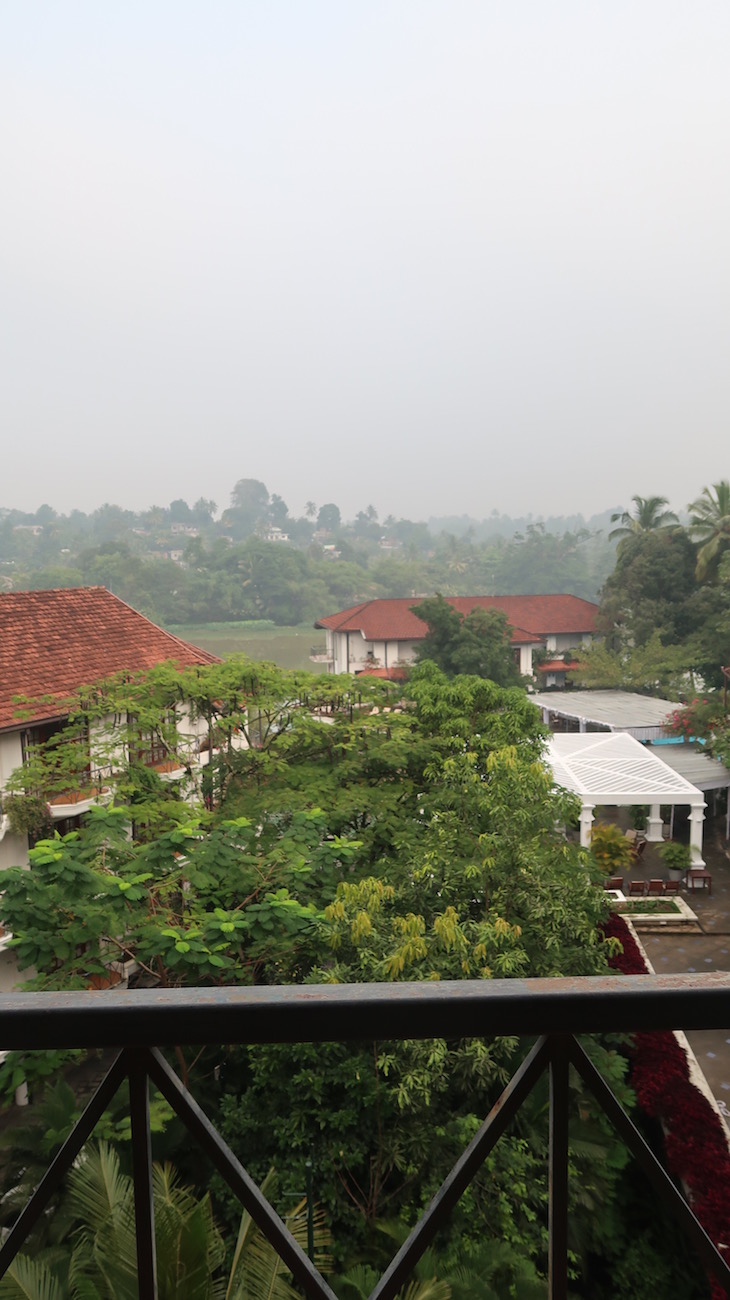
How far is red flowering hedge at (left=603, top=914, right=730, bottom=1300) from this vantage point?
5785mm

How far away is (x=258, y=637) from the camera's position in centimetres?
5094

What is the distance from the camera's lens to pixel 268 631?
5334 cm

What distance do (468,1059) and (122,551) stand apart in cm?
5291

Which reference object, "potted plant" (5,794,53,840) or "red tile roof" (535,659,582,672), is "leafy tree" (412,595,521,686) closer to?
"red tile roof" (535,659,582,672)

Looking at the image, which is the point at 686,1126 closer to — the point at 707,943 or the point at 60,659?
the point at 707,943

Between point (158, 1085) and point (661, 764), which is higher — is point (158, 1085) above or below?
above

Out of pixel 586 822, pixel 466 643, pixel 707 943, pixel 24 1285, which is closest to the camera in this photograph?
pixel 24 1285

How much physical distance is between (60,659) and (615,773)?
1006 cm

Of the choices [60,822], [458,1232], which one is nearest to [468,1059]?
[458,1232]

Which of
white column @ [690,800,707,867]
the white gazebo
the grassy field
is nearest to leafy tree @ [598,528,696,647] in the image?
the white gazebo

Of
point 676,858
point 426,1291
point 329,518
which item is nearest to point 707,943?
point 676,858

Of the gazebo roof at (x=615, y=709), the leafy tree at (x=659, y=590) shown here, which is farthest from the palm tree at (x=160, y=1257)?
the leafy tree at (x=659, y=590)

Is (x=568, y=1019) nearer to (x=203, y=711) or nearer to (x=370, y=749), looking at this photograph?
(x=370, y=749)

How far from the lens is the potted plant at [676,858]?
45.9 ft
